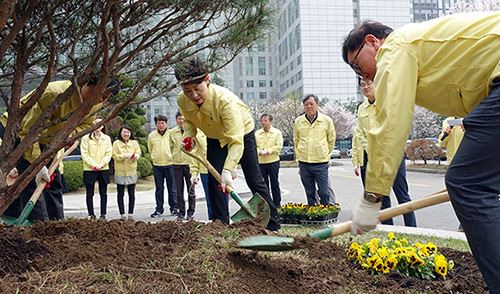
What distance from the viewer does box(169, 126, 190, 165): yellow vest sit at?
7250 mm

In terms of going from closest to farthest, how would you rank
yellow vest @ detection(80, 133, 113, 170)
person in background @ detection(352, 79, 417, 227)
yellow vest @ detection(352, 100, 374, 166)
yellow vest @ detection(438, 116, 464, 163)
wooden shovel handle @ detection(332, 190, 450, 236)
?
wooden shovel handle @ detection(332, 190, 450, 236) → person in background @ detection(352, 79, 417, 227) → yellow vest @ detection(352, 100, 374, 166) → yellow vest @ detection(438, 116, 464, 163) → yellow vest @ detection(80, 133, 113, 170)

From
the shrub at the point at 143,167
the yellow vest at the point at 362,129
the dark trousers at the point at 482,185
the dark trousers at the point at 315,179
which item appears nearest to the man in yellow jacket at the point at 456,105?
the dark trousers at the point at 482,185

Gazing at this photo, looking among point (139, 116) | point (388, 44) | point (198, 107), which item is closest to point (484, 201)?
point (388, 44)

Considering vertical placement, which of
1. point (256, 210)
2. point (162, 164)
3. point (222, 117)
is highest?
point (222, 117)

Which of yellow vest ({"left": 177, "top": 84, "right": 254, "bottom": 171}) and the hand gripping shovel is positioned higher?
yellow vest ({"left": 177, "top": 84, "right": 254, "bottom": 171})

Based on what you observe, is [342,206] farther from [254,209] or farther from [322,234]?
[322,234]

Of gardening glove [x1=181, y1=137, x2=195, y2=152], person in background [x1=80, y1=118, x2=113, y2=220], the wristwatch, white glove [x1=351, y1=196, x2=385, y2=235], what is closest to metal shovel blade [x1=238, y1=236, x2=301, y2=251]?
white glove [x1=351, y1=196, x2=385, y2=235]

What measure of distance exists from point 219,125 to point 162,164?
4.10m

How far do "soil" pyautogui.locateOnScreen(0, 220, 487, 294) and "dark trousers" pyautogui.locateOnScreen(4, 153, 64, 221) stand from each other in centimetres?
103

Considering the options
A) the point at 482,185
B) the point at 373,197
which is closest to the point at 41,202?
the point at 373,197

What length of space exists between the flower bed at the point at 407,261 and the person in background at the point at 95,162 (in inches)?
194

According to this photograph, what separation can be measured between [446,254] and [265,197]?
5.30ft

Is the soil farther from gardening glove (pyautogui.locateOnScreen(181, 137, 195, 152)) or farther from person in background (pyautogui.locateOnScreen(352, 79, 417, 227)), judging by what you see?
person in background (pyautogui.locateOnScreen(352, 79, 417, 227))

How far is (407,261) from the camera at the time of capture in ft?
8.80
